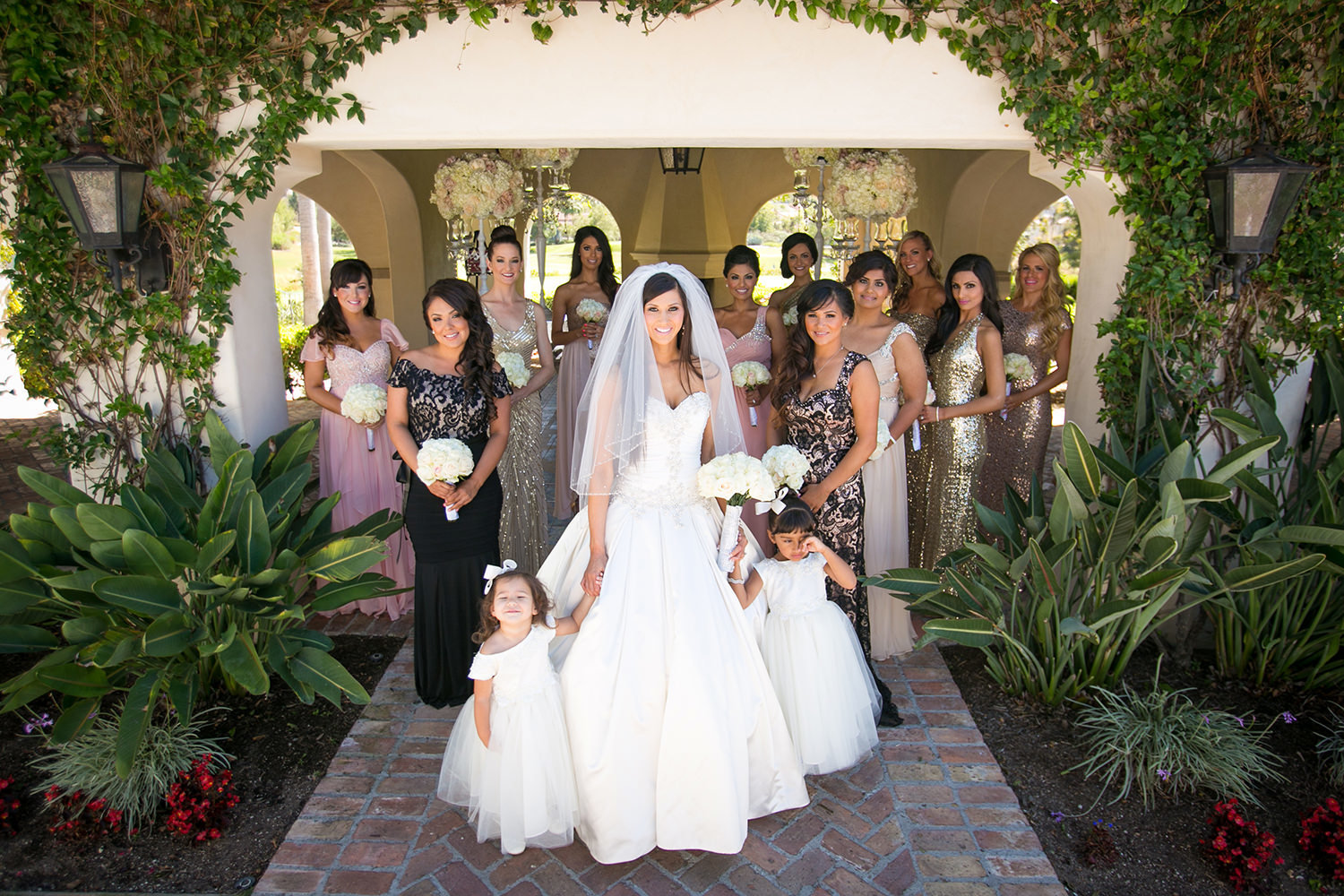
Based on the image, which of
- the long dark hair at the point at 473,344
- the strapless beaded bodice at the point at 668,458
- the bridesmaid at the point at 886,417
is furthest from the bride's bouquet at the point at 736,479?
the long dark hair at the point at 473,344

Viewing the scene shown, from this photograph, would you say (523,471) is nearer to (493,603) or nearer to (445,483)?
(445,483)

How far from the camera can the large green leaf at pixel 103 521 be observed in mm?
3832

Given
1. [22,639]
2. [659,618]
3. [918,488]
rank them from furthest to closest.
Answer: [918,488], [22,639], [659,618]

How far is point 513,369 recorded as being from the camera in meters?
5.41

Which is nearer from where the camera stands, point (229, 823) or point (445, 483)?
point (229, 823)

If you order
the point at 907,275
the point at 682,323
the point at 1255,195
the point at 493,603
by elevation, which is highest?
the point at 1255,195

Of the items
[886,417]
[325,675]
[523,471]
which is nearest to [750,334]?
[886,417]

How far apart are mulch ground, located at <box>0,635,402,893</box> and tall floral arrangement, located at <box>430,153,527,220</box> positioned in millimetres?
3586

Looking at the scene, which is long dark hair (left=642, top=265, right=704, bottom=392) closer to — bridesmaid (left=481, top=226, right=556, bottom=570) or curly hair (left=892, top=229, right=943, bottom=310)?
bridesmaid (left=481, top=226, right=556, bottom=570)

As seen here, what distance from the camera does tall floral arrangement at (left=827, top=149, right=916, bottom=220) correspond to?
6.04 metres

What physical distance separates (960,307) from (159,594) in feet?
15.0

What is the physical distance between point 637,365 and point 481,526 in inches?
56.9

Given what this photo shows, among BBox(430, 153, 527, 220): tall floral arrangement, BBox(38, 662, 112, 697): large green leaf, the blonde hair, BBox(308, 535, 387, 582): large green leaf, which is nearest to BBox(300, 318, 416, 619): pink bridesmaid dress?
BBox(430, 153, 527, 220): tall floral arrangement

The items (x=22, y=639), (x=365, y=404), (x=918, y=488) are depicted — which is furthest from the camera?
(x=918, y=488)
